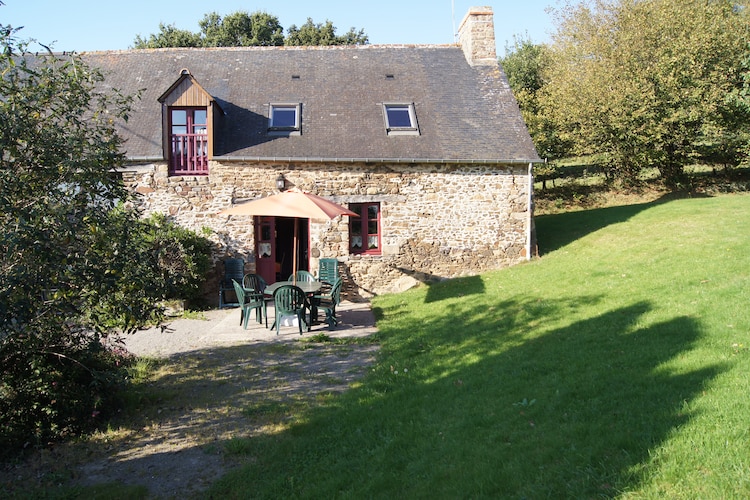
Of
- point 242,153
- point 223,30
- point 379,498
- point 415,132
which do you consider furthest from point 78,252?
point 223,30

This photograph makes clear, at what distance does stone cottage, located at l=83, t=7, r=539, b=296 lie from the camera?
13.0 m

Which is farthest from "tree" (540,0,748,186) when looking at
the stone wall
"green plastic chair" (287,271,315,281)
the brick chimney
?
"green plastic chair" (287,271,315,281)

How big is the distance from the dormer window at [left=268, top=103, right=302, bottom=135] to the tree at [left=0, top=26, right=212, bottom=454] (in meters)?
8.30

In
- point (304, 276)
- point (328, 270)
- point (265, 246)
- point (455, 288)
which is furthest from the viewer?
point (265, 246)

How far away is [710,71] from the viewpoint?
20797 millimetres

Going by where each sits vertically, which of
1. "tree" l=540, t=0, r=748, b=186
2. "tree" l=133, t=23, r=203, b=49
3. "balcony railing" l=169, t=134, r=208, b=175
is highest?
"tree" l=133, t=23, r=203, b=49

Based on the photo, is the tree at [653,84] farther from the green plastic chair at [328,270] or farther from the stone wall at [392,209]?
the green plastic chair at [328,270]

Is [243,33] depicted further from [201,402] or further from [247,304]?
[201,402]

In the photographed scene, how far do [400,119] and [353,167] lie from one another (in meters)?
2.05

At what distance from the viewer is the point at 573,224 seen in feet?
58.3

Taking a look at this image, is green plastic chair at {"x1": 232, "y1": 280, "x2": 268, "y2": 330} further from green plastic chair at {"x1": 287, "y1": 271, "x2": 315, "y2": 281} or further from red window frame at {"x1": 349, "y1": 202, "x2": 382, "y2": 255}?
red window frame at {"x1": 349, "y1": 202, "x2": 382, "y2": 255}

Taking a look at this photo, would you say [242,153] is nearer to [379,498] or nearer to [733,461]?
[379,498]

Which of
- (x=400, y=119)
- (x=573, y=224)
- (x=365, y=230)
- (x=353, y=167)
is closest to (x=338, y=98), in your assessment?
(x=400, y=119)

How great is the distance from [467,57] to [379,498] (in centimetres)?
1438
